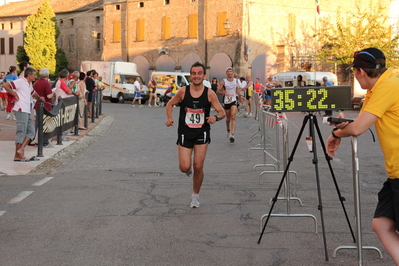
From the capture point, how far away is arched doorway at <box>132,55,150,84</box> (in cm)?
5417

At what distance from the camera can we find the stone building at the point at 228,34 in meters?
45.8

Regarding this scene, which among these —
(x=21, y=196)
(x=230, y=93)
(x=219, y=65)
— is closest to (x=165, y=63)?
(x=219, y=65)

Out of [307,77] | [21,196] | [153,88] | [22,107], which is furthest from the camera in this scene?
[153,88]

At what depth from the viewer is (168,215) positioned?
730 cm

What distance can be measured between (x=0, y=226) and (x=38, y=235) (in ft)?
2.23

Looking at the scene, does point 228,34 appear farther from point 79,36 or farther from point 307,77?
point 79,36

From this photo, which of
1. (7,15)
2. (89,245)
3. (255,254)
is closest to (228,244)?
(255,254)

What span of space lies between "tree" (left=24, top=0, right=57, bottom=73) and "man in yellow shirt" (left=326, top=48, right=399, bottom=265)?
61.6 m

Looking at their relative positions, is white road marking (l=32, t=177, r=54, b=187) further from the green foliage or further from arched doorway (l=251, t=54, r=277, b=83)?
arched doorway (l=251, t=54, r=277, b=83)

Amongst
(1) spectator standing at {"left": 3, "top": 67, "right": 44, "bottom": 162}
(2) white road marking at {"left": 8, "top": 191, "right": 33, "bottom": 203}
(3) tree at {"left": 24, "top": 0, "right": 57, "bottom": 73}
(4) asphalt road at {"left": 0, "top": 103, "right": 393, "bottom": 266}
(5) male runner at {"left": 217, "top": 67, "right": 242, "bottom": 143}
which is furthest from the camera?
(3) tree at {"left": 24, "top": 0, "right": 57, "bottom": 73}

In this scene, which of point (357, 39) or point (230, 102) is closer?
point (230, 102)

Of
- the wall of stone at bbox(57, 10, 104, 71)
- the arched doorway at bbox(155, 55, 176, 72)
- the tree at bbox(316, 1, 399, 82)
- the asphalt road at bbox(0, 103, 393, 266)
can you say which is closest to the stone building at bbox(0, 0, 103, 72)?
the wall of stone at bbox(57, 10, 104, 71)

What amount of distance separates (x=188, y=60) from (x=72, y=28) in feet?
68.8

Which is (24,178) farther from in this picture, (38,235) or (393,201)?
(393,201)
